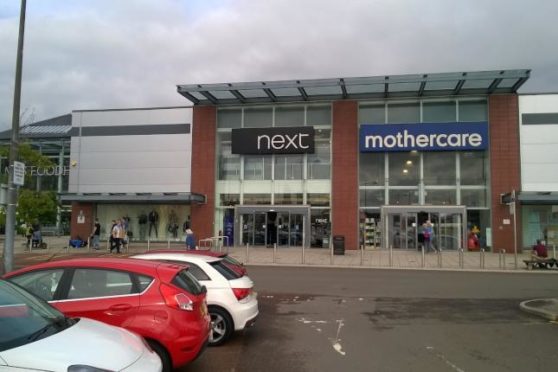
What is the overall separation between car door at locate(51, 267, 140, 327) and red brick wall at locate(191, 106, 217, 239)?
27734mm

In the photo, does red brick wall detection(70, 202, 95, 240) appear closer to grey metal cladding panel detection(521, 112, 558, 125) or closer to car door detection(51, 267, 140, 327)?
grey metal cladding panel detection(521, 112, 558, 125)

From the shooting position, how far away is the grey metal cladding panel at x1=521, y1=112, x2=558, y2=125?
30312 millimetres

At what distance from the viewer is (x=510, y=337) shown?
8617mm

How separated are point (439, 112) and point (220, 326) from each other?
2735cm

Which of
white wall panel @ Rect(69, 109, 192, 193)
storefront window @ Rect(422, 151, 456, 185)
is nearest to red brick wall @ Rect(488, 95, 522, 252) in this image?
storefront window @ Rect(422, 151, 456, 185)

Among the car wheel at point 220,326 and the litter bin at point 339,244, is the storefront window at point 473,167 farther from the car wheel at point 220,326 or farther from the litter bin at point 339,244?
the car wheel at point 220,326

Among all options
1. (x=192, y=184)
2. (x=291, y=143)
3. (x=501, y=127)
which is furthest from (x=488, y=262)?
(x=192, y=184)

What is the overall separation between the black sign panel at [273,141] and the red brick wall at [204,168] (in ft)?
5.25

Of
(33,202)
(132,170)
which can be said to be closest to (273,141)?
(132,170)

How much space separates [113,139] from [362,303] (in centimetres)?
2733

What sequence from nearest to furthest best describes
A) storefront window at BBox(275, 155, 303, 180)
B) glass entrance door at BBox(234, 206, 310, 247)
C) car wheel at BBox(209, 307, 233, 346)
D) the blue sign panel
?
1. car wheel at BBox(209, 307, 233, 346)
2. the blue sign panel
3. glass entrance door at BBox(234, 206, 310, 247)
4. storefront window at BBox(275, 155, 303, 180)

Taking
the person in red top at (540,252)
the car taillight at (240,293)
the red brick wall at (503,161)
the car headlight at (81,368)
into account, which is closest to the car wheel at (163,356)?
the car headlight at (81,368)

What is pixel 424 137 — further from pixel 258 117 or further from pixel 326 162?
pixel 258 117

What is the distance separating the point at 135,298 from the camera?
5863 millimetres
